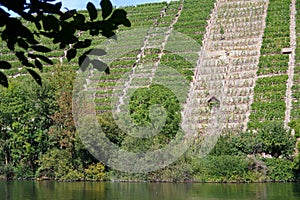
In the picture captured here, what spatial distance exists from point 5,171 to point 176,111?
13.7 metres

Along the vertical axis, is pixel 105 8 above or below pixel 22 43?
above

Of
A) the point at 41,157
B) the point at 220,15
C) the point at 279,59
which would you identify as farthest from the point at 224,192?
the point at 220,15

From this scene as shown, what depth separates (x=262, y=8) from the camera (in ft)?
219

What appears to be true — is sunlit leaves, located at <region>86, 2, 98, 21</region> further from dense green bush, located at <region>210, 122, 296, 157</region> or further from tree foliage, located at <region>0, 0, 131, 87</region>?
dense green bush, located at <region>210, 122, 296, 157</region>

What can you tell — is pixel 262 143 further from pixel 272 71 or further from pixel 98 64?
pixel 98 64

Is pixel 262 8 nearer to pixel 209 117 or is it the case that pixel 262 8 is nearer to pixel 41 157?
pixel 209 117

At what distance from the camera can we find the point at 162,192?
101 feet

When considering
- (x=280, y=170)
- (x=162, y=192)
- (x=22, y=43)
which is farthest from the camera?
(x=280, y=170)

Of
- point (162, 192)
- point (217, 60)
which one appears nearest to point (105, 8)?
point (162, 192)

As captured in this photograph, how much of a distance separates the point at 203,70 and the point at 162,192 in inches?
1016

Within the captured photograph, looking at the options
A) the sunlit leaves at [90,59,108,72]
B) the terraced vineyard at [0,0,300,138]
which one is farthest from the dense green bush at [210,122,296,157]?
the sunlit leaves at [90,59,108,72]

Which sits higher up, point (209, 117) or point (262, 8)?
point (262, 8)

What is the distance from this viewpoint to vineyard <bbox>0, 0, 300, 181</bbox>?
4438cm

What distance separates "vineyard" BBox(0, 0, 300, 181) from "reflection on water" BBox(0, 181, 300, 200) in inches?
227
